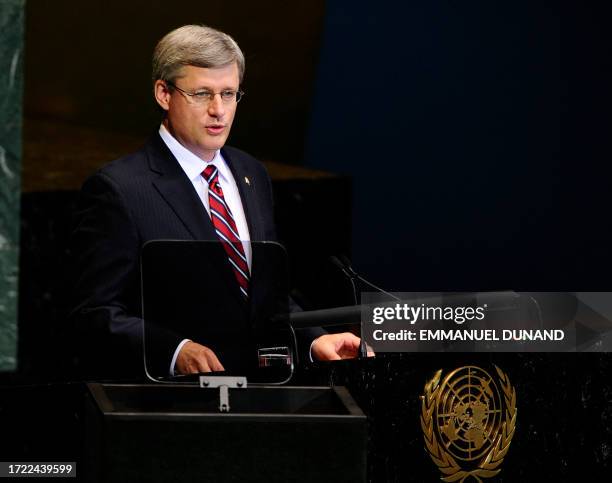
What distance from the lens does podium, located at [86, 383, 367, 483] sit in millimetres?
2129

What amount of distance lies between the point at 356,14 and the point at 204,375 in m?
2.31

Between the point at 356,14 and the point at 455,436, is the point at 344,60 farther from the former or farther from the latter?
the point at 455,436

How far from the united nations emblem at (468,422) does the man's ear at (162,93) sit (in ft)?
3.25

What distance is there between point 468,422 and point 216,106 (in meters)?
0.98

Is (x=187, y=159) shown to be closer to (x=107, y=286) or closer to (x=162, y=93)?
(x=162, y=93)

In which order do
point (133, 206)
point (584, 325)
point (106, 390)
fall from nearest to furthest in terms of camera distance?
point (106, 390) → point (584, 325) → point (133, 206)

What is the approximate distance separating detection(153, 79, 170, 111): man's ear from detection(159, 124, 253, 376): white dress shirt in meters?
0.05

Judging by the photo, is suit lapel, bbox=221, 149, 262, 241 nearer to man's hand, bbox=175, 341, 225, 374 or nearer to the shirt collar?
the shirt collar

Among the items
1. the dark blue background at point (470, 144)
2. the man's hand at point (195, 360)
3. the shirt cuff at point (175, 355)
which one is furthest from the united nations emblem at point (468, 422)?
the dark blue background at point (470, 144)

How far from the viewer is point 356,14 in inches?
174

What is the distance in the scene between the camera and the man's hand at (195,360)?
8.38 feet

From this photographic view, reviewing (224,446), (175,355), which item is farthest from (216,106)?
(224,446)

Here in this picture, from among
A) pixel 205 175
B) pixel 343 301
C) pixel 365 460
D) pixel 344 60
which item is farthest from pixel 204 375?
pixel 344 60

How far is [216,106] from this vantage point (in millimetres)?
2984
